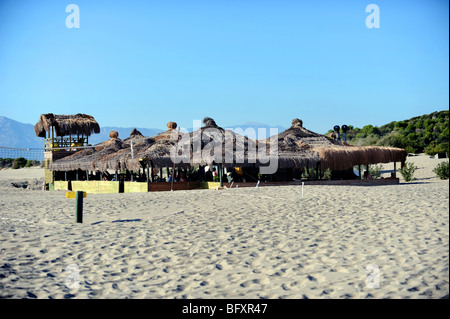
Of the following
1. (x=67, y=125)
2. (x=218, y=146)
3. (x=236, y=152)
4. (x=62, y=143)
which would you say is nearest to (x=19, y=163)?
(x=62, y=143)

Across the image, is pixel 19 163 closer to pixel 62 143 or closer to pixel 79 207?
pixel 62 143

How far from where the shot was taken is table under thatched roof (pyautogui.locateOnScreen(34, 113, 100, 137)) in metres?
23.1

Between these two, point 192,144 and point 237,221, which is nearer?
point 237,221

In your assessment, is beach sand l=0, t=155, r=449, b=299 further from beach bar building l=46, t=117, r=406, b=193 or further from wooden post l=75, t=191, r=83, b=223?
beach bar building l=46, t=117, r=406, b=193

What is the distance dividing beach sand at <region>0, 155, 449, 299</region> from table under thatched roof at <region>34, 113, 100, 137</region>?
14955mm

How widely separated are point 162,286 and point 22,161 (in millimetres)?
52556

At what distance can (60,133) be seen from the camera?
23.6m

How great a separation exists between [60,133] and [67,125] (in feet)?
2.13

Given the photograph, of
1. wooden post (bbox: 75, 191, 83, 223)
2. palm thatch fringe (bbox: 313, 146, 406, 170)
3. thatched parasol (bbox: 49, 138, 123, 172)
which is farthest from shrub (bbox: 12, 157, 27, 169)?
wooden post (bbox: 75, 191, 83, 223)

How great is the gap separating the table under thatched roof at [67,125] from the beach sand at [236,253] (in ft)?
49.1

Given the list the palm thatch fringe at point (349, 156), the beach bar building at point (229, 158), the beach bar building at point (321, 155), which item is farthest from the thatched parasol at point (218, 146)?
the palm thatch fringe at point (349, 156)
